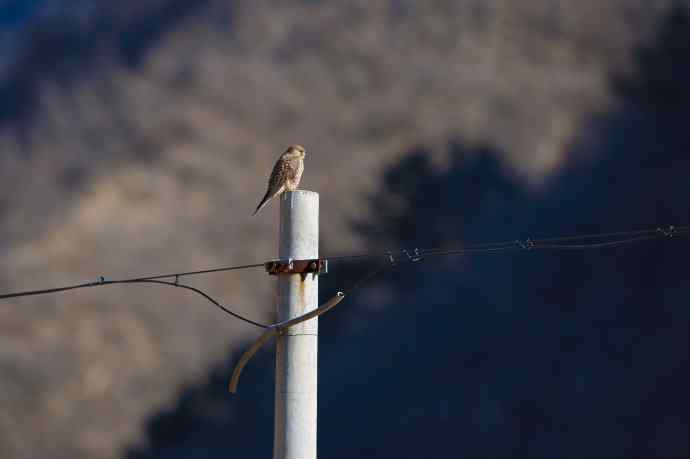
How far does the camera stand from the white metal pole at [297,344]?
6.15m

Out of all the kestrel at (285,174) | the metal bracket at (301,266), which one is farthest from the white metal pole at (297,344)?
the kestrel at (285,174)

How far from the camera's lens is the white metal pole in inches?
242

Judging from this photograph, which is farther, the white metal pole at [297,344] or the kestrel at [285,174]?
the kestrel at [285,174]

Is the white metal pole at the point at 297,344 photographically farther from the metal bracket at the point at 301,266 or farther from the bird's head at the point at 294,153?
the bird's head at the point at 294,153

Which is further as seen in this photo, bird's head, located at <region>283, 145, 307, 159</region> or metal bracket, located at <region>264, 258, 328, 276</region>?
bird's head, located at <region>283, 145, 307, 159</region>

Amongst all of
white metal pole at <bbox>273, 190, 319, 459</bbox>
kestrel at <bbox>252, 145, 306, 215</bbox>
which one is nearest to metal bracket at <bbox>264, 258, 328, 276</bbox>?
white metal pole at <bbox>273, 190, 319, 459</bbox>

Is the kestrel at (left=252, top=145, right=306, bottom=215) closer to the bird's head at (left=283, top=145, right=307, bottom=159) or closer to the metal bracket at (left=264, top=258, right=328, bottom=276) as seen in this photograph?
the bird's head at (left=283, top=145, right=307, bottom=159)

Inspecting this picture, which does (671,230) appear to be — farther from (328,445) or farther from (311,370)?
(328,445)

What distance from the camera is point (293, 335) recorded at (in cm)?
630

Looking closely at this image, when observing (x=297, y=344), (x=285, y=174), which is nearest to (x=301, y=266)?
(x=297, y=344)

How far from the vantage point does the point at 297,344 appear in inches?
247

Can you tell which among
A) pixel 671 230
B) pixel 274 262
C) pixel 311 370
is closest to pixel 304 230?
pixel 274 262

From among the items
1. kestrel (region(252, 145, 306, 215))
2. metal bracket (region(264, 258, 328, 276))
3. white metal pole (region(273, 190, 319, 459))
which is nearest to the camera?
white metal pole (region(273, 190, 319, 459))

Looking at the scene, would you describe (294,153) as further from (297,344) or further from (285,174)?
(297,344)
